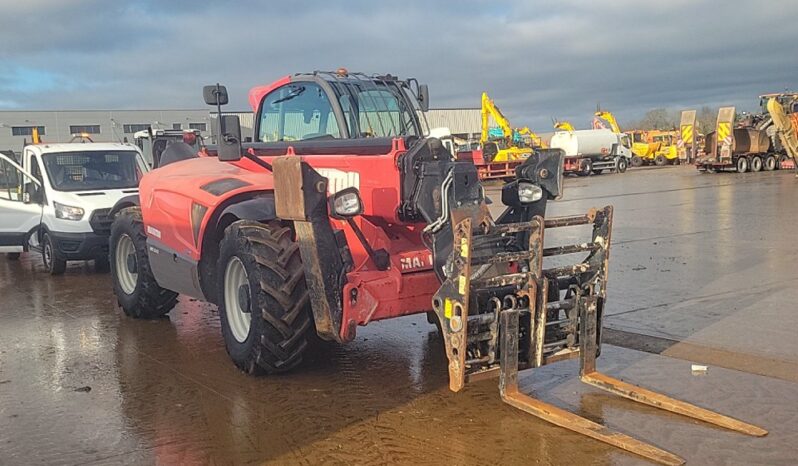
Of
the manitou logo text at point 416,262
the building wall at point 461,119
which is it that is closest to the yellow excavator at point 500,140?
the building wall at point 461,119

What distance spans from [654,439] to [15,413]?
4.24 meters

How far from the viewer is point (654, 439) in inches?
170

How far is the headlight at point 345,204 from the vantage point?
497 centimetres

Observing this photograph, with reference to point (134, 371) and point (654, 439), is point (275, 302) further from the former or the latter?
point (654, 439)

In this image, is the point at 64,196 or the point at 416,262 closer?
the point at 416,262

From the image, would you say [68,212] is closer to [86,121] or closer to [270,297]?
[270,297]

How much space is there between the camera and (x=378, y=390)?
5371mm

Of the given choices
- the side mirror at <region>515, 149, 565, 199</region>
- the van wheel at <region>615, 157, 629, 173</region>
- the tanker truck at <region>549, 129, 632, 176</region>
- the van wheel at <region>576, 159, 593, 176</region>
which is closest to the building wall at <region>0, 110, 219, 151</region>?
the tanker truck at <region>549, 129, 632, 176</region>

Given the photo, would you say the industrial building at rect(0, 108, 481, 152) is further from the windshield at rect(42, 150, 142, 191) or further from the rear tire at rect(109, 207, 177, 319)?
the rear tire at rect(109, 207, 177, 319)

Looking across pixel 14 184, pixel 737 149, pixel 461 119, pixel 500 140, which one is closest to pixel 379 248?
pixel 14 184

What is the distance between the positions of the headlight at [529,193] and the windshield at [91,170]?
829 cm

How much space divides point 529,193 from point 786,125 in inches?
1051

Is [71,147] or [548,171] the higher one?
[71,147]

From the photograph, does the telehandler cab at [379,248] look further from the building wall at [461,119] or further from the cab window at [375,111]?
the building wall at [461,119]
